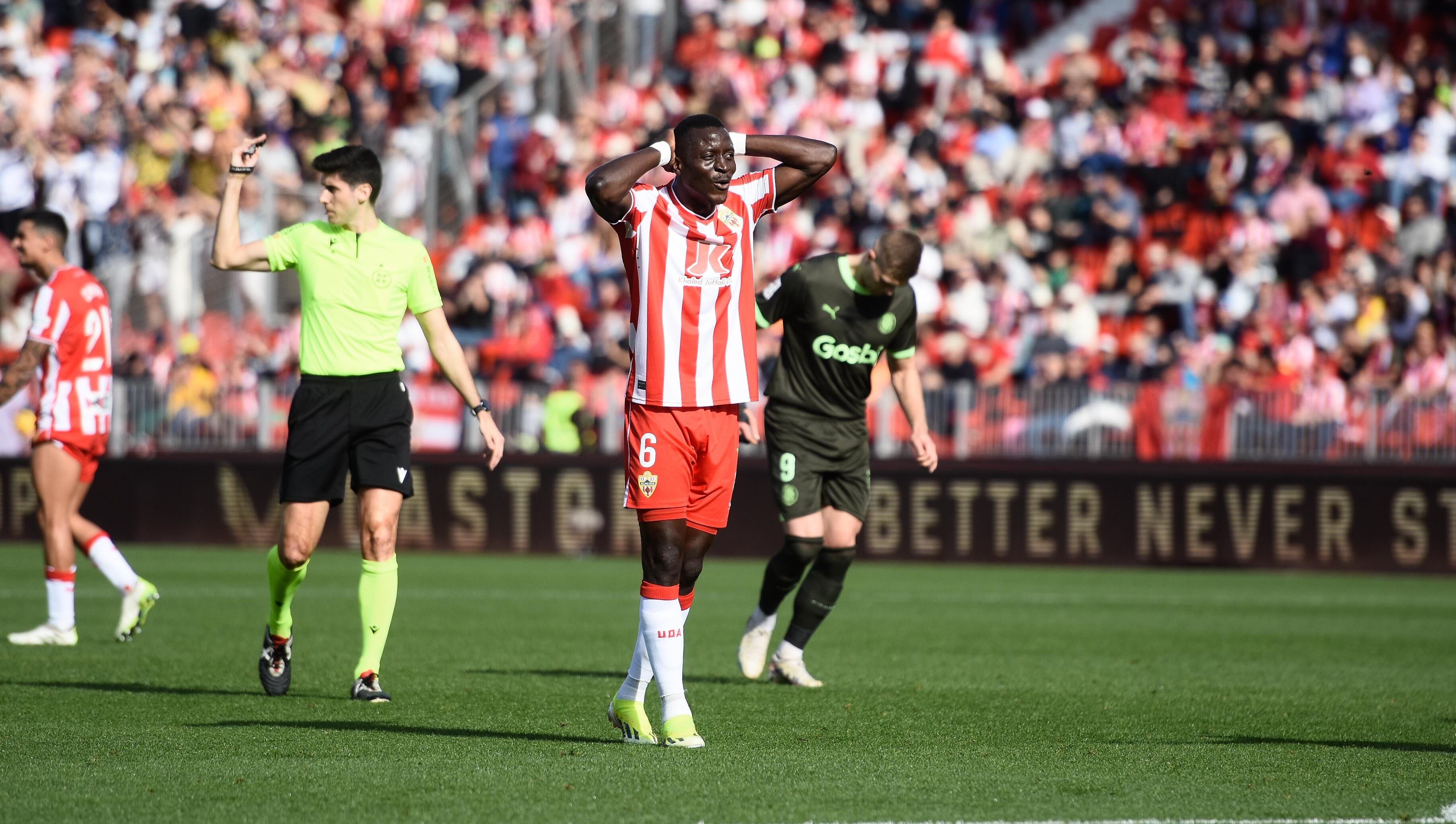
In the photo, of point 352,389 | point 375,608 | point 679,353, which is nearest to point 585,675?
point 375,608

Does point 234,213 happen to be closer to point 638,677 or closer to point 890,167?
point 638,677

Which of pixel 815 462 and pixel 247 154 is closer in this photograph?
pixel 247 154

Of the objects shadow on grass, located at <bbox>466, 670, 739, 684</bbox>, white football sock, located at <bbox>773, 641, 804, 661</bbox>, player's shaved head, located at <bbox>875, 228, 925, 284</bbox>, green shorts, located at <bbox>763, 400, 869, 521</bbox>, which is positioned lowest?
shadow on grass, located at <bbox>466, 670, 739, 684</bbox>

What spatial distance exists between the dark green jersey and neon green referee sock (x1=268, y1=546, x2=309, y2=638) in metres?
2.76

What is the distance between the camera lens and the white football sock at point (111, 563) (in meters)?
10.8

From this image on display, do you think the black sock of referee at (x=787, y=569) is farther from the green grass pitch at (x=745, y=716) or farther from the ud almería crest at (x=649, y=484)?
the ud almería crest at (x=649, y=484)

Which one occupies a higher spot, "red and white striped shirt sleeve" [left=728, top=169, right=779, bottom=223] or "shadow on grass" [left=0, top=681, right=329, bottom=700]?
"red and white striped shirt sleeve" [left=728, top=169, right=779, bottom=223]

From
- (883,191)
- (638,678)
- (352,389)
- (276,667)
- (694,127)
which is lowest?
(276,667)

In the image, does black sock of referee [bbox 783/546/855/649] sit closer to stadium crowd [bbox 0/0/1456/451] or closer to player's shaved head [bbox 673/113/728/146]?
player's shaved head [bbox 673/113/728/146]

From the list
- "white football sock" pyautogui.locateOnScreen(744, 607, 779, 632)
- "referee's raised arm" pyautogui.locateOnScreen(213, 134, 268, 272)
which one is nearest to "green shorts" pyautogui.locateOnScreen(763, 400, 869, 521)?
"white football sock" pyautogui.locateOnScreen(744, 607, 779, 632)

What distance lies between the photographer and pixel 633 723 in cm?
700

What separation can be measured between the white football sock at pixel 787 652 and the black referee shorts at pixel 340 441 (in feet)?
7.21

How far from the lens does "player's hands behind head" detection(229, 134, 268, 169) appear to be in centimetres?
800

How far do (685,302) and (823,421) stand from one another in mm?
2936
